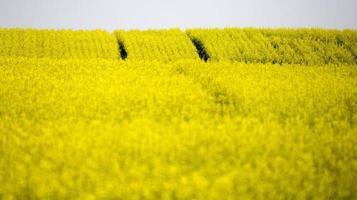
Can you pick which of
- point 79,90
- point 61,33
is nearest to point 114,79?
point 79,90

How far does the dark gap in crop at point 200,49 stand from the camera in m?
19.2

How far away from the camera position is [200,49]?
66.0ft

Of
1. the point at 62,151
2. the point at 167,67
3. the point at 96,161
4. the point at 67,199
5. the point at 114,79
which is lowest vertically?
the point at 67,199

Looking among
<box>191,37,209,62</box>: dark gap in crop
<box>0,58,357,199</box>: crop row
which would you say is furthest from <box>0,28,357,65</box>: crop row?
<box>0,58,357,199</box>: crop row

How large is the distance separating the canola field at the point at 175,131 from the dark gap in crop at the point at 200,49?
395 centimetres

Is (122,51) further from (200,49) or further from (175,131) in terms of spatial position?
(175,131)

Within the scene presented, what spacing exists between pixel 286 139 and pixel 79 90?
5206mm

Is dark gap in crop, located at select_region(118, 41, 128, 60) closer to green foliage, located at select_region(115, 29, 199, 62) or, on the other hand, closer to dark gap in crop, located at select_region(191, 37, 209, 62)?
green foliage, located at select_region(115, 29, 199, 62)

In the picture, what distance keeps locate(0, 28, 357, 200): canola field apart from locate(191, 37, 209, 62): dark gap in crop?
3.95 metres

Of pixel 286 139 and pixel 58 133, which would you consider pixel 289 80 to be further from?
pixel 58 133

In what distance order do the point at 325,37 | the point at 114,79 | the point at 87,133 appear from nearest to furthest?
1. the point at 87,133
2. the point at 114,79
3. the point at 325,37

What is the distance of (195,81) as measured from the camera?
12500 millimetres

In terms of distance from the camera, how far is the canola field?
16.5ft

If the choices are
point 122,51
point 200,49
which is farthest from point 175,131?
point 122,51
